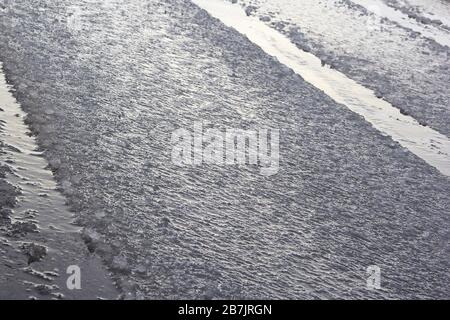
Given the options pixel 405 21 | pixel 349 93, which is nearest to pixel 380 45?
pixel 349 93

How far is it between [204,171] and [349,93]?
22.3ft

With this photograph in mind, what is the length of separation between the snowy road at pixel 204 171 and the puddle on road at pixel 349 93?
0.13 metres

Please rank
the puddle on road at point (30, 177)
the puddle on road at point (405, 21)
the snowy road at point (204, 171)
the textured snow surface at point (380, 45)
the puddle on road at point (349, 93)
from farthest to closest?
the puddle on road at point (405, 21), the textured snow surface at point (380, 45), the puddle on road at point (349, 93), the puddle on road at point (30, 177), the snowy road at point (204, 171)

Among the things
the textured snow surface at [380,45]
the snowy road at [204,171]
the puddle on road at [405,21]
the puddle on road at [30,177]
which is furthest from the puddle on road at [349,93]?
the puddle on road at [30,177]

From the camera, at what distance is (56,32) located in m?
14.5

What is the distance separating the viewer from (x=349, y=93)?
48.9 ft

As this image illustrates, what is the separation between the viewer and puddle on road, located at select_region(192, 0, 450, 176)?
1256 centimetres

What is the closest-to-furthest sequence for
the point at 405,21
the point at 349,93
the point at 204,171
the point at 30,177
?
the point at 30,177 → the point at 204,171 → the point at 349,93 → the point at 405,21

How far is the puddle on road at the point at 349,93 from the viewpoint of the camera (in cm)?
1256

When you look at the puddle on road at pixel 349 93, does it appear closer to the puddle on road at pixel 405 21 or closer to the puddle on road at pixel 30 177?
the puddle on road at pixel 405 21

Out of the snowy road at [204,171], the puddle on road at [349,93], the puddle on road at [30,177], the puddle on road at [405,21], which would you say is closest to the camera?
the snowy road at [204,171]

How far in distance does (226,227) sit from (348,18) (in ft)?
55.1

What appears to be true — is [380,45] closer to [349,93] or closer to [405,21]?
[349,93]

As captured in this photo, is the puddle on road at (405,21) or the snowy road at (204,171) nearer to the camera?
the snowy road at (204,171)
